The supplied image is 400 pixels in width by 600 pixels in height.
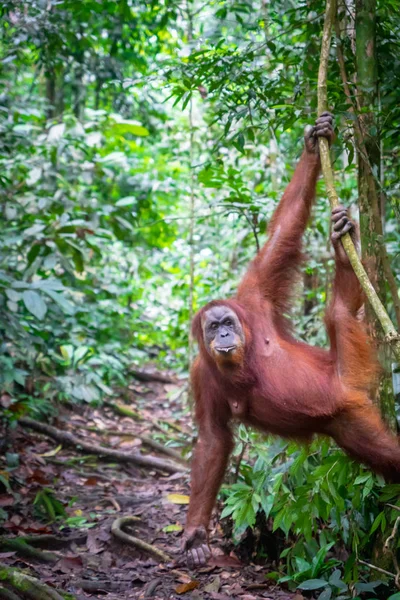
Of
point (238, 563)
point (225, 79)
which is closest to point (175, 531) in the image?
point (238, 563)

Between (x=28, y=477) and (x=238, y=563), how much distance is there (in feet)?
5.66

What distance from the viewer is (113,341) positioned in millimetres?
7711

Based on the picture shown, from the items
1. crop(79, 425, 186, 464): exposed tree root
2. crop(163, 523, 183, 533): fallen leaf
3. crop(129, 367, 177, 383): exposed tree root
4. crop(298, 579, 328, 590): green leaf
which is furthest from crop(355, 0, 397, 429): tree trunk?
crop(129, 367, 177, 383): exposed tree root

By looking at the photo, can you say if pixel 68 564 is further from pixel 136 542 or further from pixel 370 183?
pixel 370 183

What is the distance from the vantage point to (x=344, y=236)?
2799 mm

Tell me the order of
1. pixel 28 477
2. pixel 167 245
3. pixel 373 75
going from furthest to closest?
pixel 167 245, pixel 28 477, pixel 373 75

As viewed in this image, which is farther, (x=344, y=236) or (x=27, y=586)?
(x=27, y=586)

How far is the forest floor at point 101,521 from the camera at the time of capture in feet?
11.5

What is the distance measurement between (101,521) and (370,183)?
2848 millimetres

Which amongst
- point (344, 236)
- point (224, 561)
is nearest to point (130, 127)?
point (344, 236)

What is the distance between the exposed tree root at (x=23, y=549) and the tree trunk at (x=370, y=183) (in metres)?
2.00

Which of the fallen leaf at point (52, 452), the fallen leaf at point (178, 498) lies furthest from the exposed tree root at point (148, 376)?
the fallen leaf at point (178, 498)

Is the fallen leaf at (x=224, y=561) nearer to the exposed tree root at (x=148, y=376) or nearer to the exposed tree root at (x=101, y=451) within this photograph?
the exposed tree root at (x=101, y=451)

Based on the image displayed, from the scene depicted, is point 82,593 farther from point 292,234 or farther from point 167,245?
point 167,245
